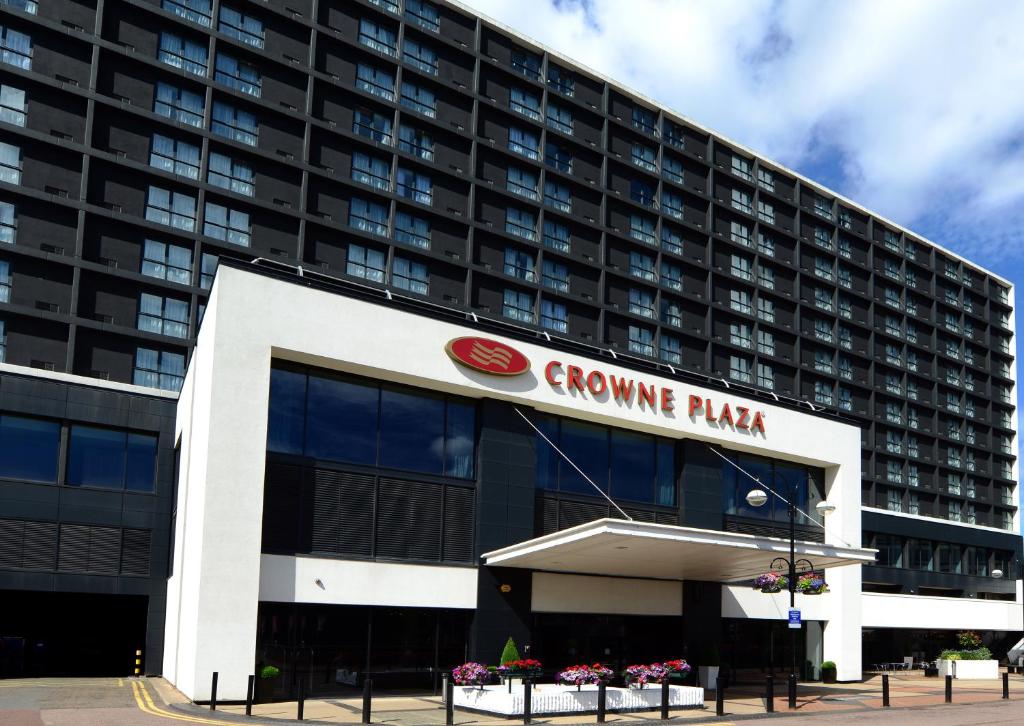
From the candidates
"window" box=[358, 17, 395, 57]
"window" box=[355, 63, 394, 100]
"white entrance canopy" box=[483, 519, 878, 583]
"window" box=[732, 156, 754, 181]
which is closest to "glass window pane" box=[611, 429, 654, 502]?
"white entrance canopy" box=[483, 519, 878, 583]

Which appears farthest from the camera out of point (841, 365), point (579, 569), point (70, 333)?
point (841, 365)

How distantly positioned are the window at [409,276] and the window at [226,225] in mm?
9049

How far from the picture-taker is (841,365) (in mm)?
86688

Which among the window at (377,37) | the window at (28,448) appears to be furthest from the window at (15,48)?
the window at (28,448)

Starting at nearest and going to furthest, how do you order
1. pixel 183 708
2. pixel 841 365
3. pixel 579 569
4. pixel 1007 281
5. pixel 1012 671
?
1. pixel 183 708
2. pixel 579 569
3. pixel 1012 671
4. pixel 841 365
5. pixel 1007 281

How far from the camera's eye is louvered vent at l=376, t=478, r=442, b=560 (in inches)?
1256

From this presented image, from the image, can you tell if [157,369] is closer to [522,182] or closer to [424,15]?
[522,182]

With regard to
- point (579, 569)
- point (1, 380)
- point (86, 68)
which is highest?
point (86, 68)

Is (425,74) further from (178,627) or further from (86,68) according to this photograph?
(178,627)

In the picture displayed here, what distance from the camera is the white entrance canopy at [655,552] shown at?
2866 centimetres

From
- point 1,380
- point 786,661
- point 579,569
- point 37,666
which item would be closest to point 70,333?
point 1,380

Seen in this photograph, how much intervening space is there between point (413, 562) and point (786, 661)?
67.0 feet

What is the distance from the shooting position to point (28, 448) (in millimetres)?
36812

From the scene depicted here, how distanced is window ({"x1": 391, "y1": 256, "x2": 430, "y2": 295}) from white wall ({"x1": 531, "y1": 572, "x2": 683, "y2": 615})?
90.7ft
